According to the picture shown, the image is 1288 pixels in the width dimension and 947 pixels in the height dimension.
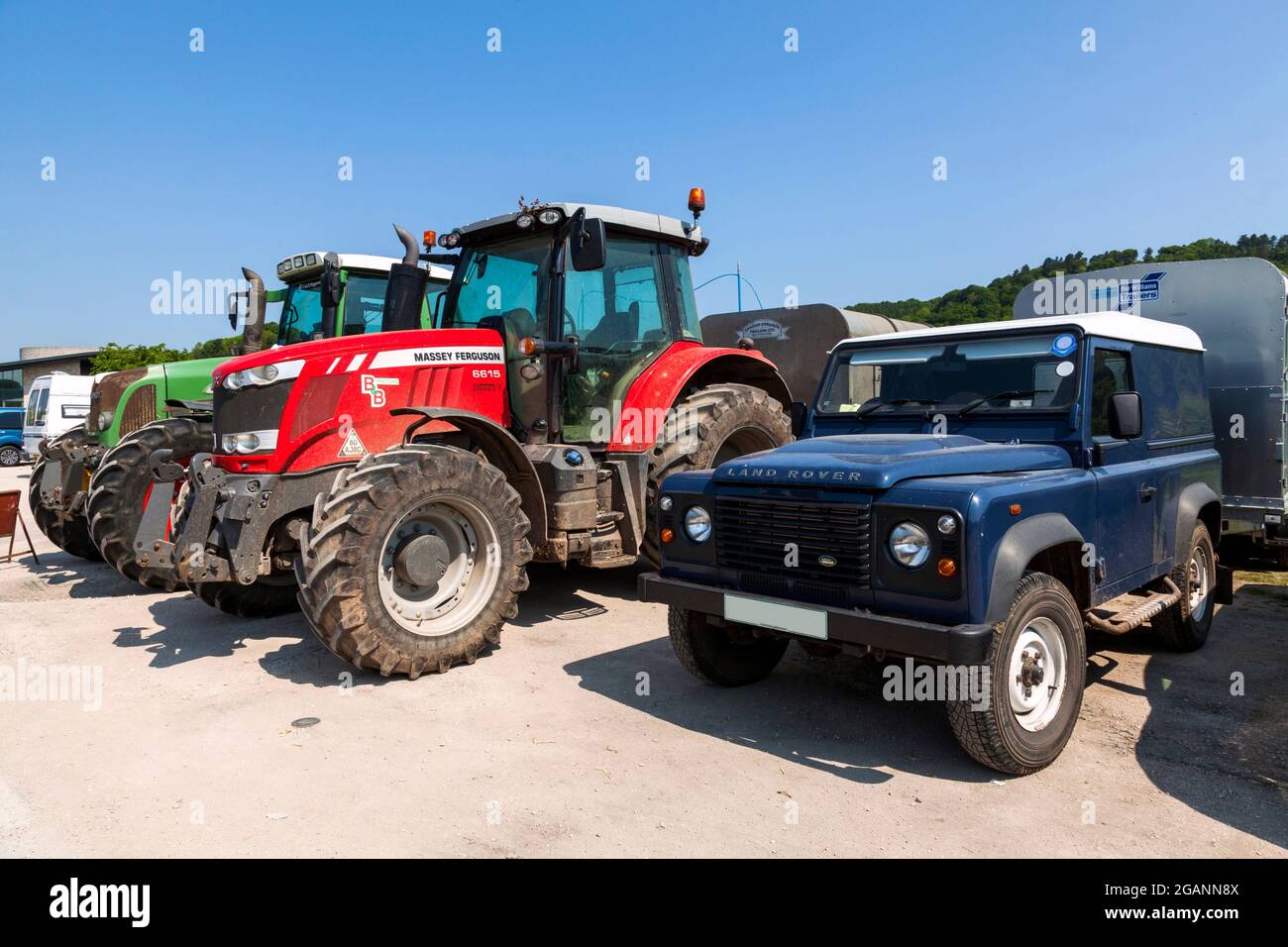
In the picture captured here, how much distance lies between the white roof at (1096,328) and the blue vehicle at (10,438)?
31491mm

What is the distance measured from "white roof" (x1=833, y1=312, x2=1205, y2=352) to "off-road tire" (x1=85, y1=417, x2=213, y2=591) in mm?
5478

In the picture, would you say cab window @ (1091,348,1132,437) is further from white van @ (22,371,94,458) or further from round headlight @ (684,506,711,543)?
white van @ (22,371,94,458)

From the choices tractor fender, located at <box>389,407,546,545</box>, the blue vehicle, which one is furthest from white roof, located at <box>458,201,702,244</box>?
the blue vehicle

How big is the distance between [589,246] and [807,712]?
10.3ft

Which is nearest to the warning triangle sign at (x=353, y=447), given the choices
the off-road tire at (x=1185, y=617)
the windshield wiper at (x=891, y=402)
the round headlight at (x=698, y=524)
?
the round headlight at (x=698, y=524)

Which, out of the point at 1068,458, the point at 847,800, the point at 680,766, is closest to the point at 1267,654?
the point at 1068,458

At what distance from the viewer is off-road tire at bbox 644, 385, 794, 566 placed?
6.36 meters

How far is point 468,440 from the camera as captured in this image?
586 cm

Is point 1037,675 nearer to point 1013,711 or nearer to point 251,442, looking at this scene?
point 1013,711

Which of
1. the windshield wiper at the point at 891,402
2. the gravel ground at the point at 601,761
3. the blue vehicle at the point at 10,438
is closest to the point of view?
the gravel ground at the point at 601,761

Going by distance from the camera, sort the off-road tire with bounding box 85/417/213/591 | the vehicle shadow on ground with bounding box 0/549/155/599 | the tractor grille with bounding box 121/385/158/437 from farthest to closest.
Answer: the tractor grille with bounding box 121/385/158/437, the vehicle shadow on ground with bounding box 0/549/155/599, the off-road tire with bounding box 85/417/213/591

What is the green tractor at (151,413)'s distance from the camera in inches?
277

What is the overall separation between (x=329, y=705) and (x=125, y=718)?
103 centimetres

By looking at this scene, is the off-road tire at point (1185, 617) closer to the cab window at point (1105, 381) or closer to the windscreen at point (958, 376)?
the cab window at point (1105, 381)
